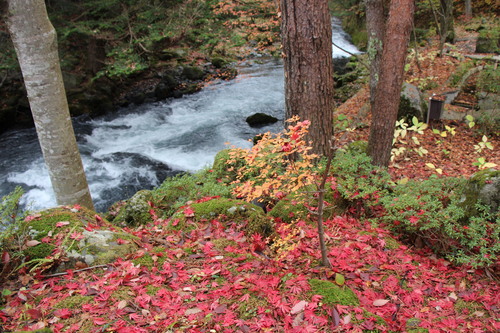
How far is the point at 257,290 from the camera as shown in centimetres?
297

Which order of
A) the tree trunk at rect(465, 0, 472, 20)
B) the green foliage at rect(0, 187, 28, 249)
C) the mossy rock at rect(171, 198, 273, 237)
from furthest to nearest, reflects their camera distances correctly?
the tree trunk at rect(465, 0, 472, 20)
the mossy rock at rect(171, 198, 273, 237)
the green foliage at rect(0, 187, 28, 249)

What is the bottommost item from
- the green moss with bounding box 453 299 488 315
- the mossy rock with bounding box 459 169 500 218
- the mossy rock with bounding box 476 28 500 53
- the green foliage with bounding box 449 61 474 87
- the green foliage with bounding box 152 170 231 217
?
the green foliage with bounding box 152 170 231 217

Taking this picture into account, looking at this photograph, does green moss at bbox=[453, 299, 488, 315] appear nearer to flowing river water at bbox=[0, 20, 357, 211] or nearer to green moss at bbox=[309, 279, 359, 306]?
green moss at bbox=[309, 279, 359, 306]

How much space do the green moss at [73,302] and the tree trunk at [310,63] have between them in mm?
4014

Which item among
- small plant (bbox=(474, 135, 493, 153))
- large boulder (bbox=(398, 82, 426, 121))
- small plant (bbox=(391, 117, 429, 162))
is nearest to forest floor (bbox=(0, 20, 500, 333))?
small plant (bbox=(391, 117, 429, 162))

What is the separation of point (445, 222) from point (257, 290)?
2.49 meters

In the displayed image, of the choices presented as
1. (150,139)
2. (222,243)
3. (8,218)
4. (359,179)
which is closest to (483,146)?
(359,179)

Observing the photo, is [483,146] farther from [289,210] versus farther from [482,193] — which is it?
[289,210]

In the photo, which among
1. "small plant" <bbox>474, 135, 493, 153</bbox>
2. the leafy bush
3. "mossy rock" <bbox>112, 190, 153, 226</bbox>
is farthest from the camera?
"small plant" <bbox>474, 135, 493, 153</bbox>

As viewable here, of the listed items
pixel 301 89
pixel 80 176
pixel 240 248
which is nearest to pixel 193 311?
pixel 240 248

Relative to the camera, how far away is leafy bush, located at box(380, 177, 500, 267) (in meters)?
3.62

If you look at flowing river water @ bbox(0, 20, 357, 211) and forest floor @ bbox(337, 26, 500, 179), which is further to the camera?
flowing river water @ bbox(0, 20, 357, 211)

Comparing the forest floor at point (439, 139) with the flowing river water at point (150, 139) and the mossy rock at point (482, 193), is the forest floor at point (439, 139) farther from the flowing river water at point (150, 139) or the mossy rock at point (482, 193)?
the flowing river water at point (150, 139)

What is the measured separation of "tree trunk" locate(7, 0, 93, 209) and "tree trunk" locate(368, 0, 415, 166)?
509cm
